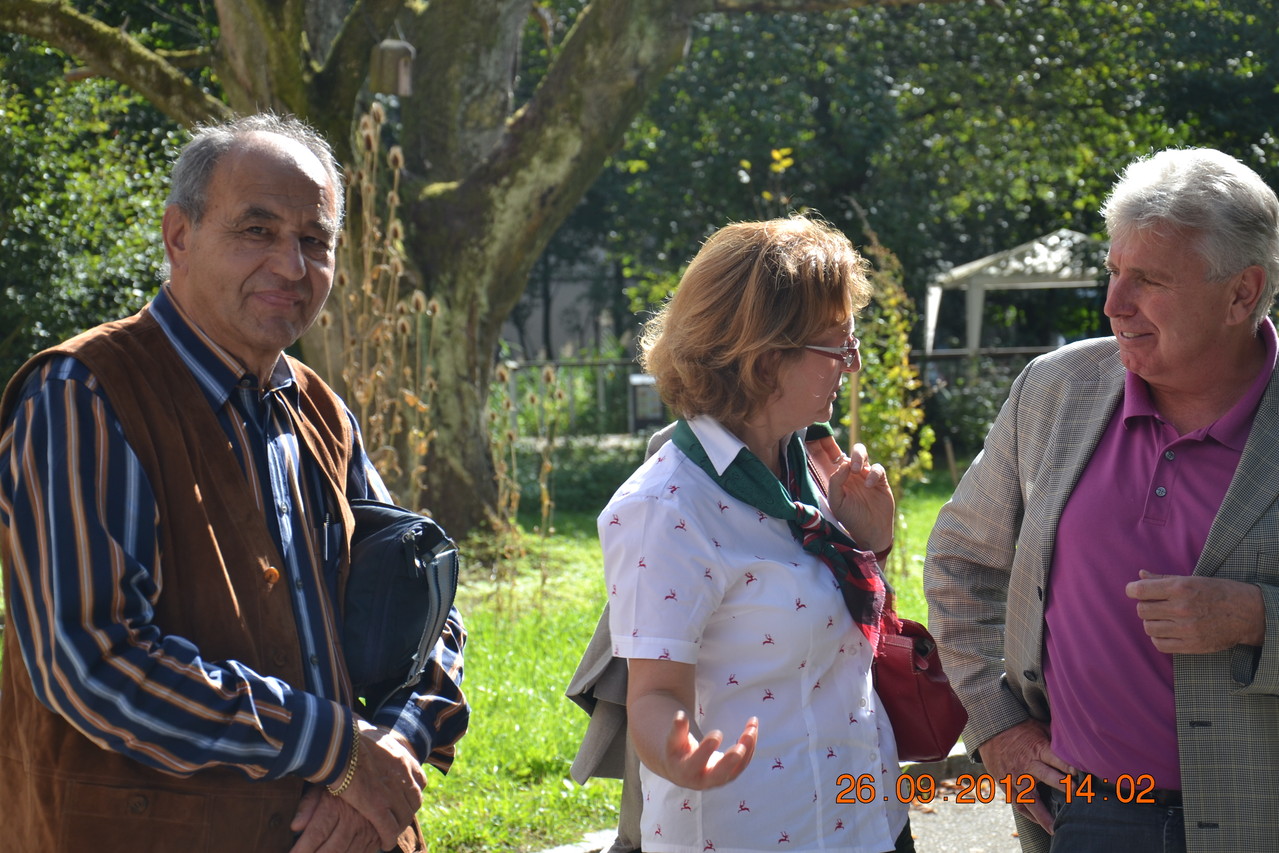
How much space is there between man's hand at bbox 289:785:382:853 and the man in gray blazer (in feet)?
4.52

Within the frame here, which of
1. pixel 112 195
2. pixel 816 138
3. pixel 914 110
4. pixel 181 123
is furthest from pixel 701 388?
pixel 914 110

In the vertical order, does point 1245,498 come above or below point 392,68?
below

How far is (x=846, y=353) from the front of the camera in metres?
2.60

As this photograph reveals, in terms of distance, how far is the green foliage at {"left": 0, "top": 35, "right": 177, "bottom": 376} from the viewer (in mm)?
11422

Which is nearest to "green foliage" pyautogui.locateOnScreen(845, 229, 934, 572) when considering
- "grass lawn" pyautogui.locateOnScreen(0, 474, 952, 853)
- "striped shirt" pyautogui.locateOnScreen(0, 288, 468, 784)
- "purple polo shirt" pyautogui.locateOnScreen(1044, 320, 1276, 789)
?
"grass lawn" pyautogui.locateOnScreen(0, 474, 952, 853)

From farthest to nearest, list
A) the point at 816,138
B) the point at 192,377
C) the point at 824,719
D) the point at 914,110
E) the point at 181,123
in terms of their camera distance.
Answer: the point at 914,110 < the point at 816,138 < the point at 181,123 < the point at 824,719 < the point at 192,377

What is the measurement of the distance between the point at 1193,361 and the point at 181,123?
8.01m

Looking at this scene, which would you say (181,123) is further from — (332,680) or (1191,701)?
(1191,701)

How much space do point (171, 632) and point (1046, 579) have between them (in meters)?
1.73

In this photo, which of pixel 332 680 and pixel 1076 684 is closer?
pixel 332 680

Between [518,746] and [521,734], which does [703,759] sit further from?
[521,734]

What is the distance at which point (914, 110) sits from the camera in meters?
20.3
